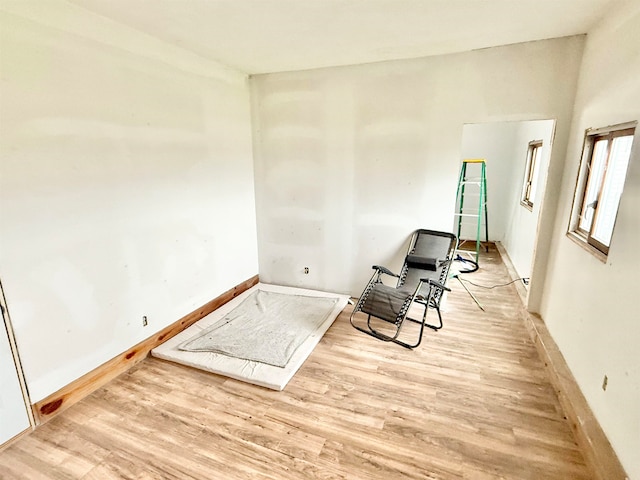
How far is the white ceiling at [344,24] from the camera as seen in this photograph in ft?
6.72

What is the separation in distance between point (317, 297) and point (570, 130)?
2877mm

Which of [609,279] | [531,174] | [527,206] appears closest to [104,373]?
[609,279]

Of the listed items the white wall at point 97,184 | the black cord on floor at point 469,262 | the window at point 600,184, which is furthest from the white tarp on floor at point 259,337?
the window at point 600,184

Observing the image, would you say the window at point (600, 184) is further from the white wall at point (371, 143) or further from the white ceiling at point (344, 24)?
the white ceiling at point (344, 24)

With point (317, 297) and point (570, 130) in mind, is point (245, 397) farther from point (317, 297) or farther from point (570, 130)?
point (570, 130)

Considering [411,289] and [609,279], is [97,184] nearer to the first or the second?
[411,289]

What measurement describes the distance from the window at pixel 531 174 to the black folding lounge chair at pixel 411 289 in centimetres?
171

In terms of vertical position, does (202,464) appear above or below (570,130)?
below

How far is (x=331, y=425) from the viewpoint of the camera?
2.00 meters

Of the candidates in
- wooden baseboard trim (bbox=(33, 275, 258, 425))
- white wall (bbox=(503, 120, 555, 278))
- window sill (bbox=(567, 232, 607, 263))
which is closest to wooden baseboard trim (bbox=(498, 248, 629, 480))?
window sill (bbox=(567, 232, 607, 263))

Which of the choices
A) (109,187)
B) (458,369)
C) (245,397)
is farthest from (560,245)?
(109,187)

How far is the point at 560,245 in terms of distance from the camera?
8.88 ft

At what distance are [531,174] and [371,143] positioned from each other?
8.69 feet

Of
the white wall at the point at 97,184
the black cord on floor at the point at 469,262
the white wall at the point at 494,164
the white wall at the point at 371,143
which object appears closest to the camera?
the white wall at the point at 97,184
